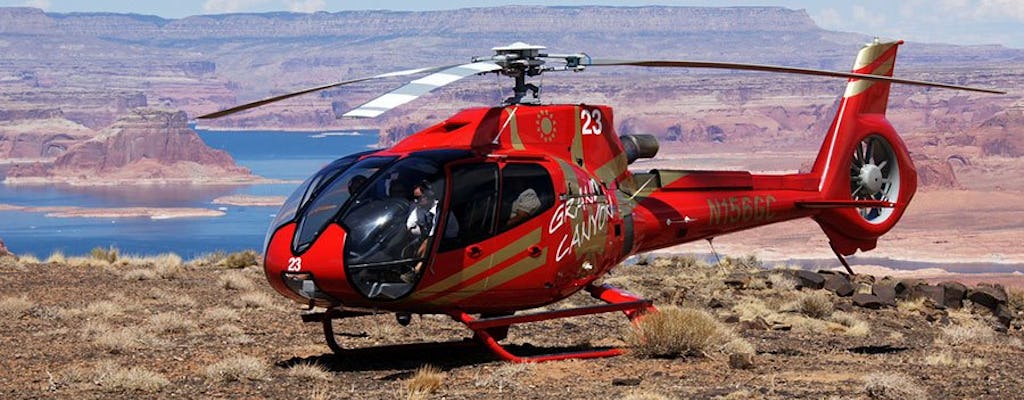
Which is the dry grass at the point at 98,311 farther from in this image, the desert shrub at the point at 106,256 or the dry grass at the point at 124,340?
the desert shrub at the point at 106,256

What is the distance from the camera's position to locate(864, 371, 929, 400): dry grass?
37.5ft

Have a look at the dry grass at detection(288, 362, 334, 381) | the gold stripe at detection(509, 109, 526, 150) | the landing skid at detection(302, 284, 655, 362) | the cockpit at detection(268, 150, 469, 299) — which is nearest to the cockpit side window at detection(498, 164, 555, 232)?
the gold stripe at detection(509, 109, 526, 150)

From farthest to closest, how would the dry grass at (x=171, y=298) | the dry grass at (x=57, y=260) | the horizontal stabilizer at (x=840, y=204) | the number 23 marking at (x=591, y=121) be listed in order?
1. the dry grass at (x=57, y=260)
2. the dry grass at (x=171, y=298)
3. the horizontal stabilizer at (x=840, y=204)
4. the number 23 marking at (x=591, y=121)

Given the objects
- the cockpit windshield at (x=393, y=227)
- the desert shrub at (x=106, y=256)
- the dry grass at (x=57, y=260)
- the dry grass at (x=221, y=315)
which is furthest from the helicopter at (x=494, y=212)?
the desert shrub at (x=106, y=256)

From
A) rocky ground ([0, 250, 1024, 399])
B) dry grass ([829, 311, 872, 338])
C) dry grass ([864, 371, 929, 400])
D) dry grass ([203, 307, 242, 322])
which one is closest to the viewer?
dry grass ([864, 371, 929, 400])

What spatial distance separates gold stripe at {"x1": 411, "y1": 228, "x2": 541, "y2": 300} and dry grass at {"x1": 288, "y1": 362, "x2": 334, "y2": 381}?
3.48ft

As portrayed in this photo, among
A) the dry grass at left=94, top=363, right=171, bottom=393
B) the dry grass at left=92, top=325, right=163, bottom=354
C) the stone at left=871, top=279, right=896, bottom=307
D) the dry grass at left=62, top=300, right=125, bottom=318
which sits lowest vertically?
the stone at left=871, top=279, right=896, bottom=307

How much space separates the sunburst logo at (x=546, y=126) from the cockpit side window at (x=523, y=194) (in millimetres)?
696

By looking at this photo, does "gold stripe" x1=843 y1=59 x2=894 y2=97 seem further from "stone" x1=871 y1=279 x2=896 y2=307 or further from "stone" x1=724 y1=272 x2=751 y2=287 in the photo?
"stone" x1=724 y1=272 x2=751 y2=287

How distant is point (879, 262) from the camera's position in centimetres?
14088

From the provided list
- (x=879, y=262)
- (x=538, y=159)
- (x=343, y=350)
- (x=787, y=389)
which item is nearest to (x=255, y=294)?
(x=343, y=350)

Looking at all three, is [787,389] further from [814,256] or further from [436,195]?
[814,256]

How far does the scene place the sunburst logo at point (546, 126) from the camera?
14.7 m

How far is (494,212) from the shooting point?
44.4 feet
